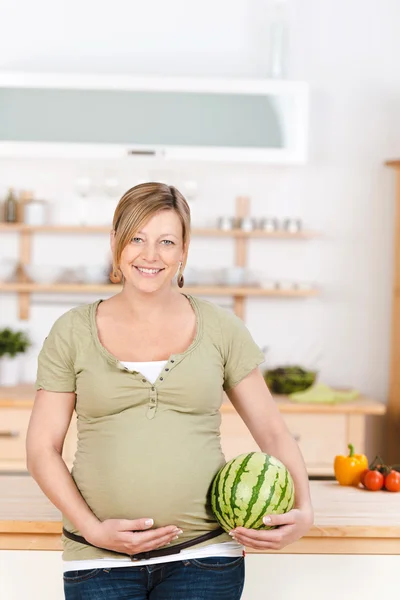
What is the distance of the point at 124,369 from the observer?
5.38 feet

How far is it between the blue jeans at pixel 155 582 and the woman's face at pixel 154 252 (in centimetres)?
52

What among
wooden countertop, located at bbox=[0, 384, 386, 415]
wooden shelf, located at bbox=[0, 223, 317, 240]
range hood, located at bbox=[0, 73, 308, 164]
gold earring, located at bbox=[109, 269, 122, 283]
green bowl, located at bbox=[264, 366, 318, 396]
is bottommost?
wooden countertop, located at bbox=[0, 384, 386, 415]

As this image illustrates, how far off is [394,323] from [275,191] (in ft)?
3.15

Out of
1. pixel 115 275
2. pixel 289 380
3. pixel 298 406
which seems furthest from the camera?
pixel 289 380

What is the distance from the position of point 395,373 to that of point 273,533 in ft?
10.2

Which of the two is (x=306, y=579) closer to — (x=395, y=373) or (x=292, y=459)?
(x=292, y=459)

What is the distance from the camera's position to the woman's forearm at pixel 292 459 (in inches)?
68.7

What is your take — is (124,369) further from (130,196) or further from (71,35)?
(71,35)

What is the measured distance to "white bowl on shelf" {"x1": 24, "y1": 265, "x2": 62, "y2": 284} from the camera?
459cm

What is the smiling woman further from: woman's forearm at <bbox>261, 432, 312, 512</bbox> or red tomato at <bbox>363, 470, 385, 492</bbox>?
red tomato at <bbox>363, 470, 385, 492</bbox>

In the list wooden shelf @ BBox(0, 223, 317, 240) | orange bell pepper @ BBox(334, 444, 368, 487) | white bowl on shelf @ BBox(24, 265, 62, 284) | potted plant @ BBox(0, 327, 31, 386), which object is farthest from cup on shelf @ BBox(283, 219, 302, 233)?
orange bell pepper @ BBox(334, 444, 368, 487)

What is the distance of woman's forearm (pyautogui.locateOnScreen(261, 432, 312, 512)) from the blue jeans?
22 cm

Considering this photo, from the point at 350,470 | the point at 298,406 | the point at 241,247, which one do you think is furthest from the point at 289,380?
the point at 350,470

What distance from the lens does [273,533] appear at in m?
1.64
